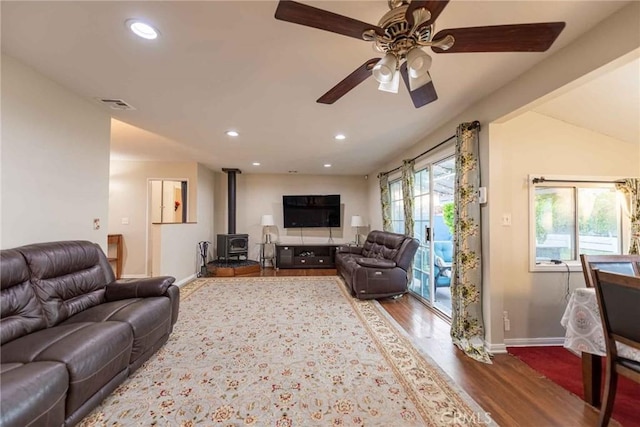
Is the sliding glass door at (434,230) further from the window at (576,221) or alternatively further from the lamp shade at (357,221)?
the lamp shade at (357,221)

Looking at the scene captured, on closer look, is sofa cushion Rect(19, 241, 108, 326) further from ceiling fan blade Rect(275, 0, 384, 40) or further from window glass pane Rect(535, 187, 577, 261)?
window glass pane Rect(535, 187, 577, 261)

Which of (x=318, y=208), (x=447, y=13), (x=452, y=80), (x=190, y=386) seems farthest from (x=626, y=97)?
(x=318, y=208)

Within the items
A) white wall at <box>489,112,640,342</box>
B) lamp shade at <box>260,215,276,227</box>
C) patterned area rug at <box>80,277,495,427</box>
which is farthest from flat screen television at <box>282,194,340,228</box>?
white wall at <box>489,112,640,342</box>

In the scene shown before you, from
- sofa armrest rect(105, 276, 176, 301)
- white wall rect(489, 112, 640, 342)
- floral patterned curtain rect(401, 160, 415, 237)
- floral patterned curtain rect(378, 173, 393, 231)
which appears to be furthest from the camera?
floral patterned curtain rect(378, 173, 393, 231)

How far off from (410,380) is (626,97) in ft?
9.67

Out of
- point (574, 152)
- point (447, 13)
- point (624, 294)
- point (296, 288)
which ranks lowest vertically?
point (296, 288)

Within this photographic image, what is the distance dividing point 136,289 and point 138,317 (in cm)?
57

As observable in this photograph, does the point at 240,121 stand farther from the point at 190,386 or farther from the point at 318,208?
Result: the point at 318,208

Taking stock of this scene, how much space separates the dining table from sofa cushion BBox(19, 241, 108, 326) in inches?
148

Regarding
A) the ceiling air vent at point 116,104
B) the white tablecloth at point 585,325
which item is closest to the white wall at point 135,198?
the ceiling air vent at point 116,104

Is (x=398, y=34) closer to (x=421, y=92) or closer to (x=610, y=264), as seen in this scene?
(x=421, y=92)

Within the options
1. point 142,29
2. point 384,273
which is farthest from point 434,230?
point 142,29

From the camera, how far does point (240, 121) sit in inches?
126

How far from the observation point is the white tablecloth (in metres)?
1.79
